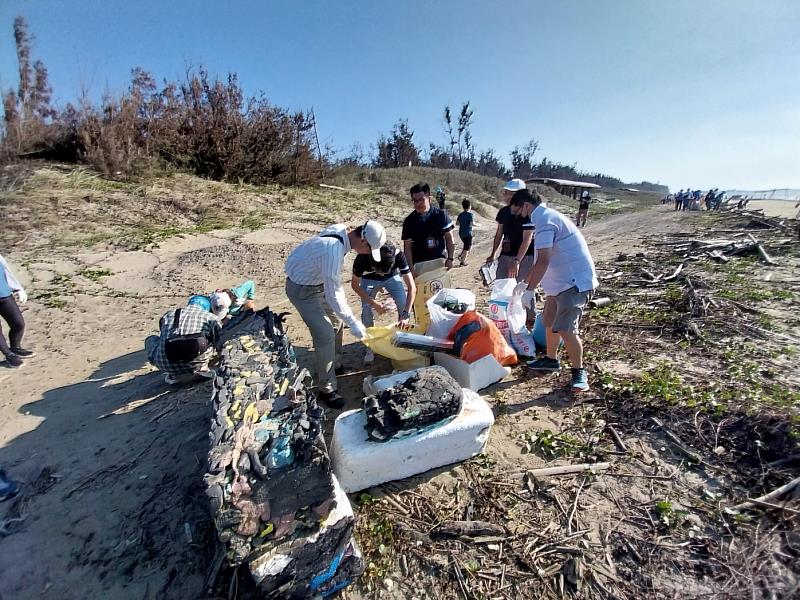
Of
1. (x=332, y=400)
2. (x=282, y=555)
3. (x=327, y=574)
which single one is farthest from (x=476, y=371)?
(x=282, y=555)

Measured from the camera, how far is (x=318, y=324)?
323 cm

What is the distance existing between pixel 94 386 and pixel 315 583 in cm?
339

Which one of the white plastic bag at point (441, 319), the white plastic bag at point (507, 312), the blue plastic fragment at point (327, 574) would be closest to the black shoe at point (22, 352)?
the white plastic bag at point (441, 319)

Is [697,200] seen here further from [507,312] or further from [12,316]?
[12,316]

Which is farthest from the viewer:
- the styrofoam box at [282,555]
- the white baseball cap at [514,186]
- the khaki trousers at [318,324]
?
the white baseball cap at [514,186]

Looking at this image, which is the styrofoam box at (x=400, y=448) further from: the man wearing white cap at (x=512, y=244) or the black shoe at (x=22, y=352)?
the black shoe at (x=22, y=352)

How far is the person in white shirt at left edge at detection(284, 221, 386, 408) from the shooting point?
117 inches

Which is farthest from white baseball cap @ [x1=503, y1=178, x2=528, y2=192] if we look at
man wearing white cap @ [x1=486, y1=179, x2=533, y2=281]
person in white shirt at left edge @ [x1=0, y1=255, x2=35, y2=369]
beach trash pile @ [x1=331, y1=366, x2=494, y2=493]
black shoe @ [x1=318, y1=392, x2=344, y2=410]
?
person in white shirt at left edge @ [x1=0, y1=255, x2=35, y2=369]

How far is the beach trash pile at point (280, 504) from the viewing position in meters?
1.69

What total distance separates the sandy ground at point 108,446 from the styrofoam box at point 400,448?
14.1 inches

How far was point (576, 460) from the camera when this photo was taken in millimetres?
2578

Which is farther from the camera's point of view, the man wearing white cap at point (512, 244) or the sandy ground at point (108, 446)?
the man wearing white cap at point (512, 244)

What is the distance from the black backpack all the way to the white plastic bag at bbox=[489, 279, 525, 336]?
2737 millimetres

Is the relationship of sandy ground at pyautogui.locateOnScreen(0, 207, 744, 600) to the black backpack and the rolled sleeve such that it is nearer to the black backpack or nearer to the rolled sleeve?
the black backpack
